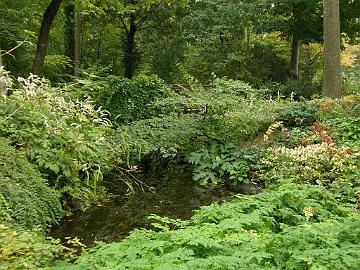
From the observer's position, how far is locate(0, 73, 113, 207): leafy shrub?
269 inches

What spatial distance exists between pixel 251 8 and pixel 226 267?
1746 centimetres

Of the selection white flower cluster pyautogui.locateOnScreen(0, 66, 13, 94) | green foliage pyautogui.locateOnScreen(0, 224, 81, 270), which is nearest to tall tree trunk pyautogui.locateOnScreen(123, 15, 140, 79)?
white flower cluster pyautogui.locateOnScreen(0, 66, 13, 94)

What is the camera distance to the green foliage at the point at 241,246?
11.3ft

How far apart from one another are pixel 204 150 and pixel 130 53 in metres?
13.1

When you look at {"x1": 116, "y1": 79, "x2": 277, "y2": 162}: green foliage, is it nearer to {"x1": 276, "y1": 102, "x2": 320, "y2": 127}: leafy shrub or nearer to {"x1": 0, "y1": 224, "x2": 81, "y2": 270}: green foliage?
{"x1": 276, "y1": 102, "x2": 320, "y2": 127}: leafy shrub

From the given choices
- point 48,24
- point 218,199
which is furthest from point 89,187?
point 48,24

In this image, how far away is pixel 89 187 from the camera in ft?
24.8

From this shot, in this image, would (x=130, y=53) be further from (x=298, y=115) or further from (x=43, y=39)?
(x=298, y=115)

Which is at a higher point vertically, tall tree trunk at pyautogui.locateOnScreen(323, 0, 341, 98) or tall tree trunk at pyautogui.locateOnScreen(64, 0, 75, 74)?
tall tree trunk at pyautogui.locateOnScreen(64, 0, 75, 74)

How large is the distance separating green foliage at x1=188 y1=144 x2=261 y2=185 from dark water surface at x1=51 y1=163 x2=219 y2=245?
0.32m

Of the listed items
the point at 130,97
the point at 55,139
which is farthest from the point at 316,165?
the point at 130,97

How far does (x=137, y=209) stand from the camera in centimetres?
722

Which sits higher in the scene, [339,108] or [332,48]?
[332,48]

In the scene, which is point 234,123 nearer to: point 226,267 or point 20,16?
point 226,267
